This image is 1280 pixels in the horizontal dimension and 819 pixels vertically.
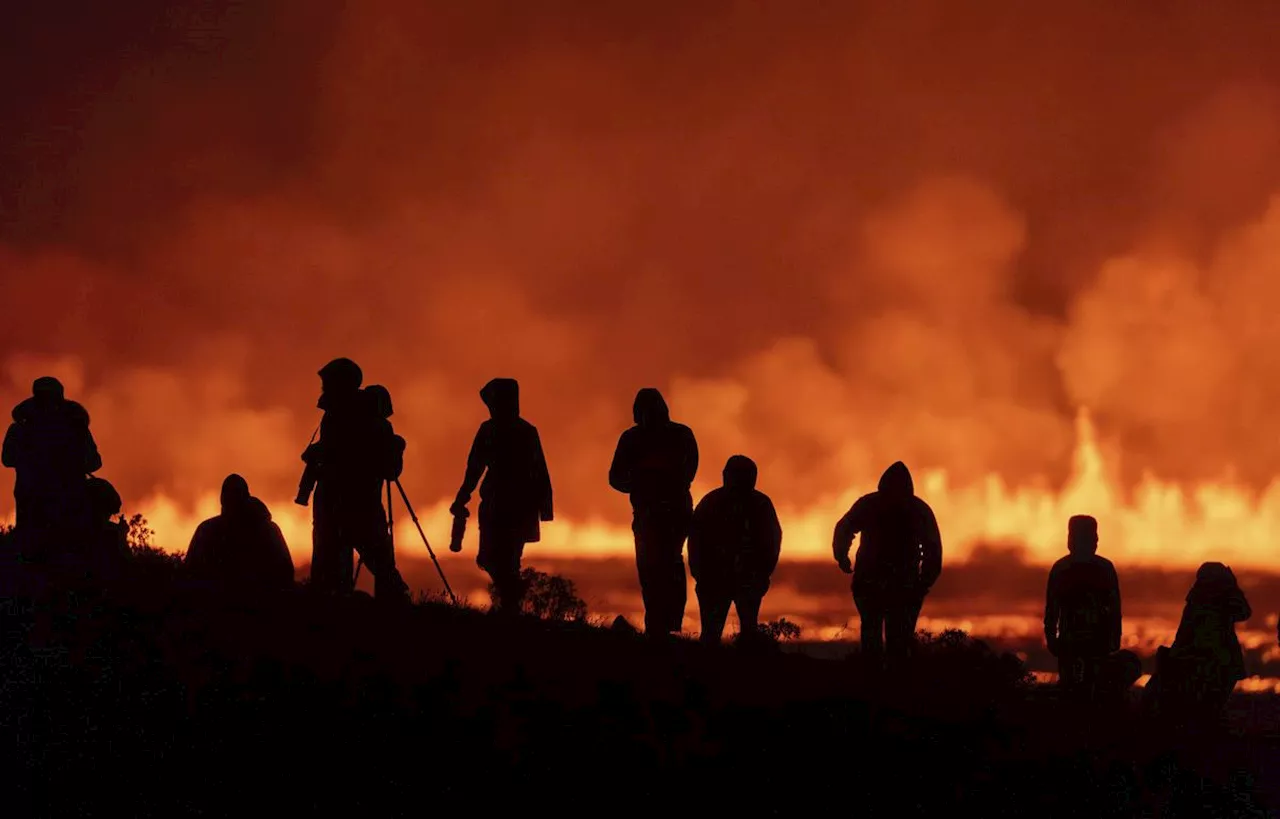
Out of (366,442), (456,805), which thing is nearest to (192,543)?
(366,442)

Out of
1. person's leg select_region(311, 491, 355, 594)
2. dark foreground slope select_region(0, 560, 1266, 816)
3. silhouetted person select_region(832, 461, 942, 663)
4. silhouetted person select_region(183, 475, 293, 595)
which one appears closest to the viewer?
dark foreground slope select_region(0, 560, 1266, 816)

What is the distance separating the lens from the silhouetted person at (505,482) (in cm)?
2566

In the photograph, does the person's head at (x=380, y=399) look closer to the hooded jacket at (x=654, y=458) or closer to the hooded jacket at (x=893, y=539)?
the hooded jacket at (x=654, y=458)

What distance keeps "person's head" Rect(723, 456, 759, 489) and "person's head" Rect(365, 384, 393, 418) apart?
14.9ft

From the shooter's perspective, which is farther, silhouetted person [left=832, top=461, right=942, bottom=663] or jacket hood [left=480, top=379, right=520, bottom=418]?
jacket hood [left=480, top=379, right=520, bottom=418]

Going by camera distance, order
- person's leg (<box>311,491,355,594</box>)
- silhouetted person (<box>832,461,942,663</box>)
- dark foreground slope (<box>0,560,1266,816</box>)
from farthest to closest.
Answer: person's leg (<box>311,491,355,594</box>) → silhouetted person (<box>832,461,942,663</box>) → dark foreground slope (<box>0,560,1266,816</box>)

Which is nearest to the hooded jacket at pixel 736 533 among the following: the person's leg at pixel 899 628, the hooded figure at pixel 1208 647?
the person's leg at pixel 899 628

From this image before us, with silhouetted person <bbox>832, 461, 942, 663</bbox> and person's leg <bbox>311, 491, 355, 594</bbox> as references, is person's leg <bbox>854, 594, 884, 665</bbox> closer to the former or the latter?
silhouetted person <bbox>832, 461, 942, 663</bbox>

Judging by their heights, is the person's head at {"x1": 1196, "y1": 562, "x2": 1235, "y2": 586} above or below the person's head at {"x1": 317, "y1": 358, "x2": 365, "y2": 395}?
below

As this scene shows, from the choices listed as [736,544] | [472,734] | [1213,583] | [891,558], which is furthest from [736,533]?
[472,734]

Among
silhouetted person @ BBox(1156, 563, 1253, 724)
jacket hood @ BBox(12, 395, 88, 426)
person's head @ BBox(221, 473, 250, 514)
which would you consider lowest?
silhouetted person @ BBox(1156, 563, 1253, 724)

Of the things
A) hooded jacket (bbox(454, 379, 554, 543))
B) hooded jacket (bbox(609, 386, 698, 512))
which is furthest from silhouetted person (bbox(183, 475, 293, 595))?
hooded jacket (bbox(609, 386, 698, 512))

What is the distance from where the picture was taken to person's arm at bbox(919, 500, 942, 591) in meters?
24.7

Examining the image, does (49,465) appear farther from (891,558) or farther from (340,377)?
(891,558)
